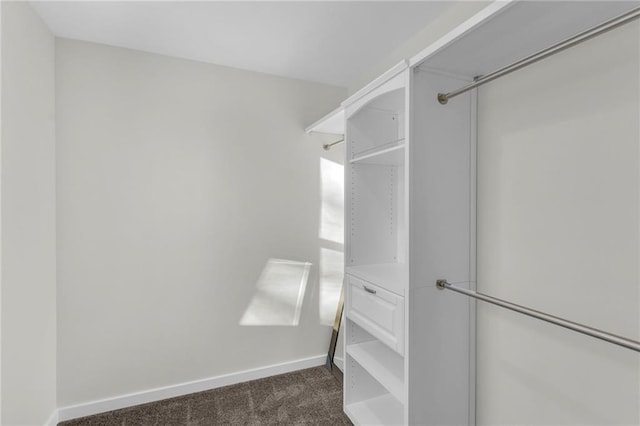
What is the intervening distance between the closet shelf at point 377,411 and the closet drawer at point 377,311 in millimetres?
571

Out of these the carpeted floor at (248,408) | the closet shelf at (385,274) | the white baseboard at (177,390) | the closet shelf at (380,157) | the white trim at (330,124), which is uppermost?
the white trim at (330,124)

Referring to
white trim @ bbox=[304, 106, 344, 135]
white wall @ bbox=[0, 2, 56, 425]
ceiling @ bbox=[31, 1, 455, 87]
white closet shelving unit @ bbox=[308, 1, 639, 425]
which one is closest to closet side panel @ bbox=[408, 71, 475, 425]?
white closet shelving unit @ bbox=[308, 1, 639, 425]

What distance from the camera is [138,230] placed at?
7.75ft

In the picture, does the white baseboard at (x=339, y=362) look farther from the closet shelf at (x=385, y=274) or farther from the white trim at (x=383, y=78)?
the white trim at (x=383, y=78)

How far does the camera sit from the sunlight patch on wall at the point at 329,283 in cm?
Result: 295

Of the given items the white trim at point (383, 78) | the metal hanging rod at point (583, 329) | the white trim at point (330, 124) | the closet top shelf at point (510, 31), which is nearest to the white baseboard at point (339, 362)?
the metal hanging rod at point (583, 329)

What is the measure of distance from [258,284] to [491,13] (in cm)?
227

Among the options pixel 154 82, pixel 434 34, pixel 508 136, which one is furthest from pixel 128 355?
pixel 434 34

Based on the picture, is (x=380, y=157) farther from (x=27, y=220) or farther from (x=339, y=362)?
(x=27, y=220)

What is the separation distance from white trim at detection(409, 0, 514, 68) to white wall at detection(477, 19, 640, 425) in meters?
0.45

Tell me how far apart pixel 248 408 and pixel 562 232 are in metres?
2.15

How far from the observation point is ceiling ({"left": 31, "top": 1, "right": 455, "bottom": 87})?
1.86 metres

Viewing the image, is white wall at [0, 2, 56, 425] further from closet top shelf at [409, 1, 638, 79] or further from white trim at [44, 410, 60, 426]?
closet top shelf at [409, 1, 638, 79]

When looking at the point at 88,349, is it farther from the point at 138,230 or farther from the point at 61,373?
the point at 138,230
